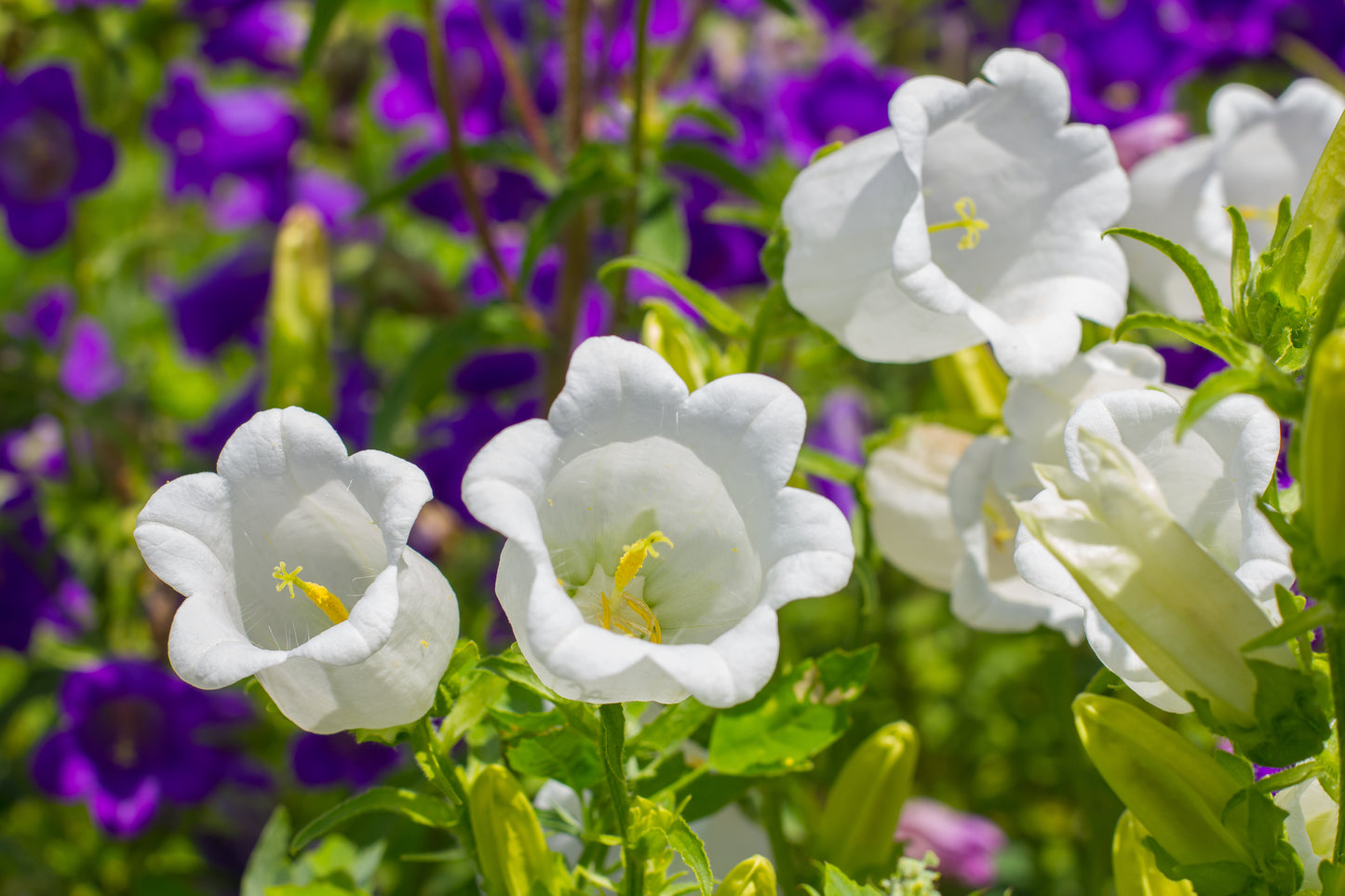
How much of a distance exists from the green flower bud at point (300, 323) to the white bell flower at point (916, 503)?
2.76 ft

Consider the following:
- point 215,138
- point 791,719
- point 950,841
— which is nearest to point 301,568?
point 791,719

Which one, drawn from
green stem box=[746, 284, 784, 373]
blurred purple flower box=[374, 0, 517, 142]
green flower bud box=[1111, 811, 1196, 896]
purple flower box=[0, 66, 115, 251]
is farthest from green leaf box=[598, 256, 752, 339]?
purple flower box=[0, 66, 115, 251]

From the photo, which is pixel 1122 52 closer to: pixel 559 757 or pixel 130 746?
pixel 559 757

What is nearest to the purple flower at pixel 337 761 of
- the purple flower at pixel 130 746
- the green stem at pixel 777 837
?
the purple flower at pixel 130 746

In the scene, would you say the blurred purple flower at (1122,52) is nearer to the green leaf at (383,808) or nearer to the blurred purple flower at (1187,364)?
the blurred purple flower at (1187,364)

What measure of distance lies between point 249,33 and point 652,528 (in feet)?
6.29

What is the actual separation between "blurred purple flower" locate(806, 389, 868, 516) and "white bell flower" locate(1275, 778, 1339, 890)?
1419 mm

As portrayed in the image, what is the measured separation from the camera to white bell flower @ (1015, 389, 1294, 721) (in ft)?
2.56

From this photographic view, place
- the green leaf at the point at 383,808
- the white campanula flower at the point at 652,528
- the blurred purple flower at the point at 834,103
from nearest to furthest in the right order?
the white campanula flower at the point at 652,528
the green leaf at the point at 383,808
the blurred purple flower at the point at 834,103

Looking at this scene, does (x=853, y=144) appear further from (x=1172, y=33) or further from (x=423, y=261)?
(x=1172, y=33)

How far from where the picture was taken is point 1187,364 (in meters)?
1.44

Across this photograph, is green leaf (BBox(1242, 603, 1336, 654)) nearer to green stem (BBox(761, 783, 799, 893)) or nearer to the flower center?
the flower center

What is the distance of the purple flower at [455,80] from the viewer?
7.27 ft

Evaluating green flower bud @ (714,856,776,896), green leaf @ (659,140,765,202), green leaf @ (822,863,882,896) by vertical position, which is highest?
green leaf @ (659,140,765,202)
